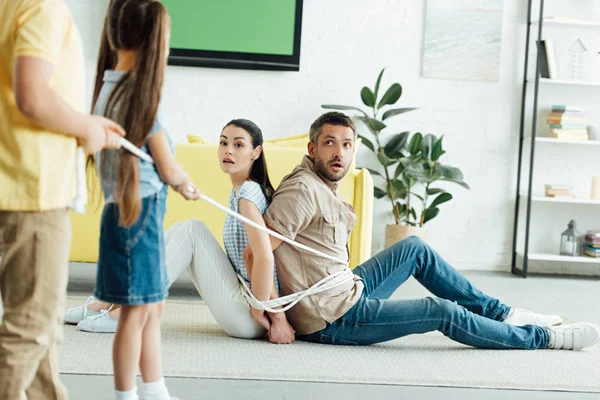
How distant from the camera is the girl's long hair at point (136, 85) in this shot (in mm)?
1598

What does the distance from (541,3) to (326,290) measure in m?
3.18

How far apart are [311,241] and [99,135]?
3.76 ft

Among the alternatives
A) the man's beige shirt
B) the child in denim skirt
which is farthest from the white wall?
the child in denim skirt

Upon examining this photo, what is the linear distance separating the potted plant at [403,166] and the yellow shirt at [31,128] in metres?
3.48

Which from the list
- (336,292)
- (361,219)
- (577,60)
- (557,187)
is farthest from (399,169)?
(336,292)

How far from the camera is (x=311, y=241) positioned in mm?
2529

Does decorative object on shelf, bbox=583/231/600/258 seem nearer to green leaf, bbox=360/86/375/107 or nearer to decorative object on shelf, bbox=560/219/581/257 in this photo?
decorative object on shelf, bbox=560/219/581/257

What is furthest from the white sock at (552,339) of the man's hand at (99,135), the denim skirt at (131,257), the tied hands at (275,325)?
the man's hand at (99,135)

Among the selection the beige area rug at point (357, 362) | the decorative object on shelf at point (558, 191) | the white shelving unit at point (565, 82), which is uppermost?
the white shelving unit at point (565, 82)

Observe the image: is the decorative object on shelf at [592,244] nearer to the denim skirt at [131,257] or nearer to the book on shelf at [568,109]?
the book on shelf at [568,109]

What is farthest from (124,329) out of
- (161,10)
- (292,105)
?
(292,105)

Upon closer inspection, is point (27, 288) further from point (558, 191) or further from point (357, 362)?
Result: point (558, 191)

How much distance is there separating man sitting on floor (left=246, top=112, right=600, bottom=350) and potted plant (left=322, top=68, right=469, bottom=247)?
2.23 m

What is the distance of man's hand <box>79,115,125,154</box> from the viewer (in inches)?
57.9
